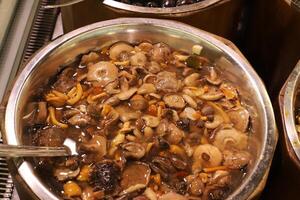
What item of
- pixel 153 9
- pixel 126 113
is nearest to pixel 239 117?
pixel 126 113

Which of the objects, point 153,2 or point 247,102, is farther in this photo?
point 153,2

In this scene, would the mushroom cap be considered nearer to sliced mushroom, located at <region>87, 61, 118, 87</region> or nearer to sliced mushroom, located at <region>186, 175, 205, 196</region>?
sliced mushroom, located at <region>186, 175, 205, 196</region>

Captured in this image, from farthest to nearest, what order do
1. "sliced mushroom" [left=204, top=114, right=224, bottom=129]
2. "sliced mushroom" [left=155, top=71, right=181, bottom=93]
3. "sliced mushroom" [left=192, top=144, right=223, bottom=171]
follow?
"sliced mushroom" [left=155, top=71, right=181, bottom=93]
"sliced mushroom" [left=204, top=114, right=224, bottom=129]
"sliced mushroom" [left=192, top=144, right=223, bottom=171]

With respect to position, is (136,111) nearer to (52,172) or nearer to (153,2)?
(52,172)

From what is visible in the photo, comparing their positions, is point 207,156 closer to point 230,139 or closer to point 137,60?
point 230,139

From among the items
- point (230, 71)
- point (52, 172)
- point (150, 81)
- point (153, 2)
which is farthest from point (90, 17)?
point (52, 172)

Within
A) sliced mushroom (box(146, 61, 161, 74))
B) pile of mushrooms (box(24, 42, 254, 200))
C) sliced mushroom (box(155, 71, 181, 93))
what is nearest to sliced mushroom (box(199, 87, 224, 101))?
pile of mushrooms (box(24, 42, 254, 200))

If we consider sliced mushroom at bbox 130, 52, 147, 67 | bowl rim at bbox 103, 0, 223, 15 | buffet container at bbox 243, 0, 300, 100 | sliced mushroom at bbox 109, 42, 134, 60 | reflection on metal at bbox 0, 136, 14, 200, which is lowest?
reflection on metal at bbox 0, 136, 14, 200
